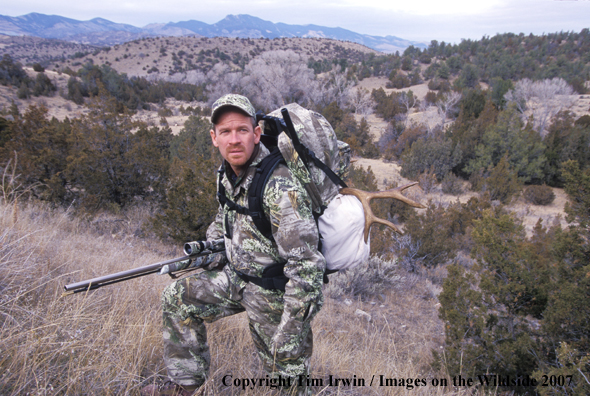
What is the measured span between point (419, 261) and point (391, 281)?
1379mm

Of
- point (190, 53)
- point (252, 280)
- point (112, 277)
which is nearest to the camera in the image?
point (252, 280)

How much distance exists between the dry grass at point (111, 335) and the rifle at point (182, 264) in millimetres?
216

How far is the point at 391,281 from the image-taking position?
5.14 metres

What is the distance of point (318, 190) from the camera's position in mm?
1528

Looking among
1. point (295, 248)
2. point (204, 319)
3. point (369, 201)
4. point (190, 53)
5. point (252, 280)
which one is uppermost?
point (190, 53)

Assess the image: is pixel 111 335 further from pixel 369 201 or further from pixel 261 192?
pixel 369 201

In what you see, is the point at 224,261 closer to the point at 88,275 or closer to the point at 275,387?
the point at 275,387

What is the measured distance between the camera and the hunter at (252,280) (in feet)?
4.53

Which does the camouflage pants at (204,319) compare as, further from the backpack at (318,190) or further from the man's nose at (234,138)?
the man's nose at (234,138)

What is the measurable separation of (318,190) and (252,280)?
23.6 inches

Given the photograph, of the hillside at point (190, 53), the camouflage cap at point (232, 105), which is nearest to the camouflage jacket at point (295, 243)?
the camouflage cap at point (232, 105)

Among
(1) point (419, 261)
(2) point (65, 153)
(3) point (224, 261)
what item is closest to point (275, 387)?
(3) point (224, 261)

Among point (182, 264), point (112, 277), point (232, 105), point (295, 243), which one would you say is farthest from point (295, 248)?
point (112, 277)

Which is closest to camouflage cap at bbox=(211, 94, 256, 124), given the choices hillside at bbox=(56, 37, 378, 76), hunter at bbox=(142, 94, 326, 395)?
hunter at bbox=(142, 94, 326, 395)
